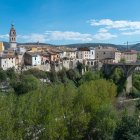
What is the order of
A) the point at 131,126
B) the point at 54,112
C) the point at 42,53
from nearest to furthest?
the point at 131,126 < the point at 54,112 < the point at 42,53

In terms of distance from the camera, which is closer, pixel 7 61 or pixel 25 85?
pixel 25 85

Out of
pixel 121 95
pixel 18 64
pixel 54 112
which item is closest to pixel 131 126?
pixel 54 112

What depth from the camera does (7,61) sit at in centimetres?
4538

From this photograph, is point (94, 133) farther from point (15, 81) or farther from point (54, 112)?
point (15, 81)

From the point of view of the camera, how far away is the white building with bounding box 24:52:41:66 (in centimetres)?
4767

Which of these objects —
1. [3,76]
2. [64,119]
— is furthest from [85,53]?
[64,119]

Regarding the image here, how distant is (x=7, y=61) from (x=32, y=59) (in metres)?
3.45

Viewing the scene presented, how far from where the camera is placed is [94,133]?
855 inches

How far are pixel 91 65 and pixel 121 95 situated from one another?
950cm

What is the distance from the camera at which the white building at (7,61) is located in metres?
44.8

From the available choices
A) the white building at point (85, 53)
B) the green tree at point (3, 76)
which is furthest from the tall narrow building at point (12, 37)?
the green tree at point (3, 76)

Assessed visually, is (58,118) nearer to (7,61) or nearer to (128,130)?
(128,130)

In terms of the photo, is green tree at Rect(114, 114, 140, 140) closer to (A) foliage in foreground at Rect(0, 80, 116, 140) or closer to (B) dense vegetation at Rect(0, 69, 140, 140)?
(B) dense vegetation at Rect(0, 69, 140, 140)

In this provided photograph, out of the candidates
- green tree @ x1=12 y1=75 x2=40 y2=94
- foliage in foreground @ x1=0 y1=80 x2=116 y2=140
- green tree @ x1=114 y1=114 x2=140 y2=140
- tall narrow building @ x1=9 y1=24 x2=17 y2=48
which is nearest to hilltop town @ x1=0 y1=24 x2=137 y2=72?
tall narrow building @ x1=9 y1=24 x2=17 y2=48
